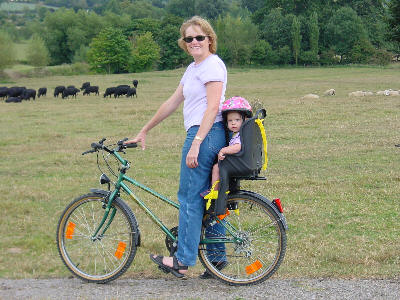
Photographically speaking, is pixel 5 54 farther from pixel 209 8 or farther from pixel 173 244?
pixel 209 8

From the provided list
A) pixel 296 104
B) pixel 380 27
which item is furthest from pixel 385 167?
pixel 380 27

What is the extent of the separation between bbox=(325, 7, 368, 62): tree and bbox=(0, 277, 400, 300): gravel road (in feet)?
312

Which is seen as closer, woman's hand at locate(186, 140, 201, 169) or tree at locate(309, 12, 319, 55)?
woman's hand at locate(186, 140, 201, 169)

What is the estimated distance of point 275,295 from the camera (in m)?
4.89

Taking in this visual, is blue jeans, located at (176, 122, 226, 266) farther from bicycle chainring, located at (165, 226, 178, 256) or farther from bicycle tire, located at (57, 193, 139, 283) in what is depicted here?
bicycle tire, located at (57, 193, 139, 283)

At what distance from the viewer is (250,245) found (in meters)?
5.35

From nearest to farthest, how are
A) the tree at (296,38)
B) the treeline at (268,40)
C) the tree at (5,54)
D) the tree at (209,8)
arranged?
1. the tree at (5,54)
2. the tree at (296,38)
3. the treeline at (268,40)
4. the tree at (209,8)

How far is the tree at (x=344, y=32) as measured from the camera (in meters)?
97.1

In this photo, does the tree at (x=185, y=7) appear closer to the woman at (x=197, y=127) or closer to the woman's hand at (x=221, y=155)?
the woman at (x=197, y=127)

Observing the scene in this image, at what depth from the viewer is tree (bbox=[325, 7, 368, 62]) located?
318 feet

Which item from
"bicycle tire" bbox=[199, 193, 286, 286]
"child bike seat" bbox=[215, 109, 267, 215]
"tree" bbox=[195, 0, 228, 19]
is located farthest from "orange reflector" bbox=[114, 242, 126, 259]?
"tree" bbox=[195, 0, 228, 19]

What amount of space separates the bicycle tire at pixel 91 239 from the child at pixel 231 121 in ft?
2.99

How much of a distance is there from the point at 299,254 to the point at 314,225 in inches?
58.0

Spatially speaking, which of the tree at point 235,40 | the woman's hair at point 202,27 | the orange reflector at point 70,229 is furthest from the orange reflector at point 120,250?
the tree at point 235,40
